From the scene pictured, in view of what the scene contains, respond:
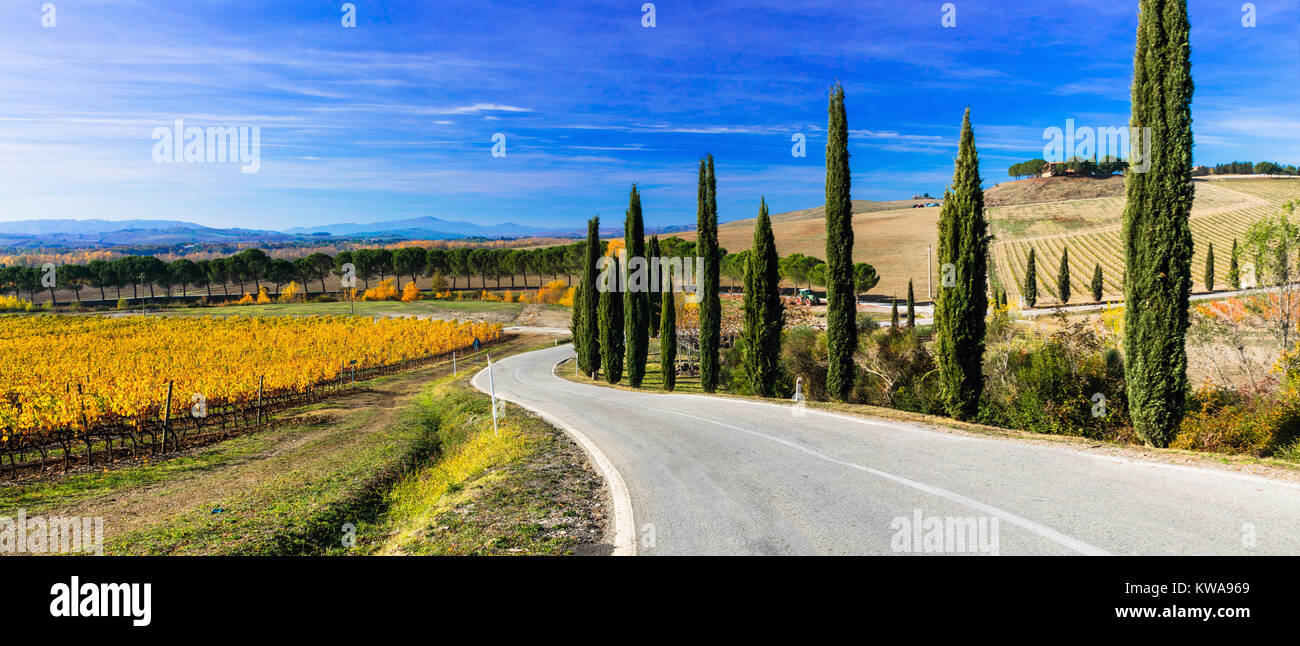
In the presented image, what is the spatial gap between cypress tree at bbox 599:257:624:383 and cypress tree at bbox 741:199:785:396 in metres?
14.0

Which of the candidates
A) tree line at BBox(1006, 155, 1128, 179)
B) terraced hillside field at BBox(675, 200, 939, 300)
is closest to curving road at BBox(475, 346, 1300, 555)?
terraced hillside field at BBox(675, 200, 939, 300)

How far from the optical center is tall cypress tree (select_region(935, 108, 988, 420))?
685 inches

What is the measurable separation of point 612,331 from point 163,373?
2352 cm

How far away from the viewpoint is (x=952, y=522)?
7.07 meters

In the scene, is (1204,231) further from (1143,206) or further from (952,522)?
(952,522)

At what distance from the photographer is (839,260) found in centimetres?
2225

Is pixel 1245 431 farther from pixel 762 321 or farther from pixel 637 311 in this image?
pixel 637 311

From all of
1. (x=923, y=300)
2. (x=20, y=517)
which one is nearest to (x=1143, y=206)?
(x=20, y=517)

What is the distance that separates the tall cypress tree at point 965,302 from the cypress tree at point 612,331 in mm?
22678

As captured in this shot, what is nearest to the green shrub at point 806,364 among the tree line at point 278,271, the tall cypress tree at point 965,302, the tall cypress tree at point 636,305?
the tall cypress tree at point 965,302

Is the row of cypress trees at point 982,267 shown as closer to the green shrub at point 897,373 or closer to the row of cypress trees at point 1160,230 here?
the row of cypress trees at point 1160,230

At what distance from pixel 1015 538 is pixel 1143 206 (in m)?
10.2

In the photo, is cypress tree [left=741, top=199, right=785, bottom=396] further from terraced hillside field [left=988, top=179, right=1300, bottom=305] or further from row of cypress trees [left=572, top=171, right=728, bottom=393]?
terraced hillside field [left=988, top=179, right=1300, bottom=305]

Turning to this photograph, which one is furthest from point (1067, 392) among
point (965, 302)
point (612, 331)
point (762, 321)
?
point (612, 331)
